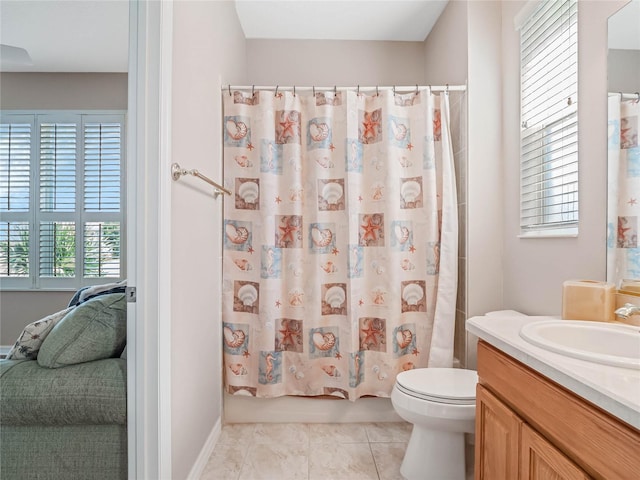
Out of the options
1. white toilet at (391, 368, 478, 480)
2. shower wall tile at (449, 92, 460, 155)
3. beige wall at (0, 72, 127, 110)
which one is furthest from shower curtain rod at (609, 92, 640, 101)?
beige wall at (0, 72, 127, 110)

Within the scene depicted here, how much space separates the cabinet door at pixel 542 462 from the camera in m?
0.84

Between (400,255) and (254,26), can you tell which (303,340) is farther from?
(254,26)

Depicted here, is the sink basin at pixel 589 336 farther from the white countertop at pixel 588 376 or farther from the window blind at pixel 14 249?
the window blind at pixel 14 249

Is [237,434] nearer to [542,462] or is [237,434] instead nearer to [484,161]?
[542,462]

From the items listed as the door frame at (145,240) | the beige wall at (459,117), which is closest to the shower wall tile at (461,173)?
the beige wall at (459,117)

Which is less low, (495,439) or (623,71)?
(623,71)

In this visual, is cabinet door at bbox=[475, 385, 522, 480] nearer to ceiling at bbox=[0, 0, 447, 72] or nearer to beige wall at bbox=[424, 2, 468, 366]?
beige wall at bbox=[424, 2, 468, 366]

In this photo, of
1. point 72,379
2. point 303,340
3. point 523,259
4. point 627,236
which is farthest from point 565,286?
point 72,379

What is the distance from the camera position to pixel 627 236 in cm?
127

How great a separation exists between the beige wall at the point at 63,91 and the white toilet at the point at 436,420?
1.54 meters

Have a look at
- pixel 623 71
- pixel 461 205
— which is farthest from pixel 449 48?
pixel 623 71

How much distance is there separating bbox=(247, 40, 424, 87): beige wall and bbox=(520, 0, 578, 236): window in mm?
1130

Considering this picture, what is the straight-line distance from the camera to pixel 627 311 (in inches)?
45.7

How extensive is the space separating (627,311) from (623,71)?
781 mm
